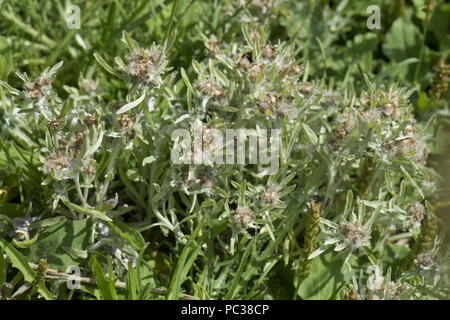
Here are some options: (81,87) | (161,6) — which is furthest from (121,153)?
(161,6)

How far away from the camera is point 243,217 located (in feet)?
8.57

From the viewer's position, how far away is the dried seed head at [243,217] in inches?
103

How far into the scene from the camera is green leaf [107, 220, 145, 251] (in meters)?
2.59

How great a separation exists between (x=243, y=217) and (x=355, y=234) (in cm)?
52

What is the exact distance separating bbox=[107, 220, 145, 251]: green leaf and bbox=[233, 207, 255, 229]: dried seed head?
445 mm

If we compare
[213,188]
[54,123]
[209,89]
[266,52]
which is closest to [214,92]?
[209,89]

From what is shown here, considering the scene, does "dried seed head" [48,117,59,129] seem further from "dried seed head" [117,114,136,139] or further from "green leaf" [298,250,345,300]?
"green leaf" [298,250,345,300]

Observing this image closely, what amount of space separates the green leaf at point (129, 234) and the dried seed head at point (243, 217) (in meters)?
0.44

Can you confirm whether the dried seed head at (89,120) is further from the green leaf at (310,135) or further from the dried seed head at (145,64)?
the green leaf at (310,135)

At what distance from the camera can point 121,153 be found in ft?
10.0

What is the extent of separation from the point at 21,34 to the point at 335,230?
2.38 m

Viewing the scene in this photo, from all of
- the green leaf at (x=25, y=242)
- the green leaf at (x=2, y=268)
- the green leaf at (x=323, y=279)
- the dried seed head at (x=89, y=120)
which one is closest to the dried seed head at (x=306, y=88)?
the green leaf at (x=323, y=279)

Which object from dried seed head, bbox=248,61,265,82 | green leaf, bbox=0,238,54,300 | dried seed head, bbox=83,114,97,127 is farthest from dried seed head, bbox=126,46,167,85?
green leaf, bbox=0,238,54,300

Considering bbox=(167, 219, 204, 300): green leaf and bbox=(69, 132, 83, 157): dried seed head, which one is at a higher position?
bbox=(69, 132, 83, 157): dried seed head
